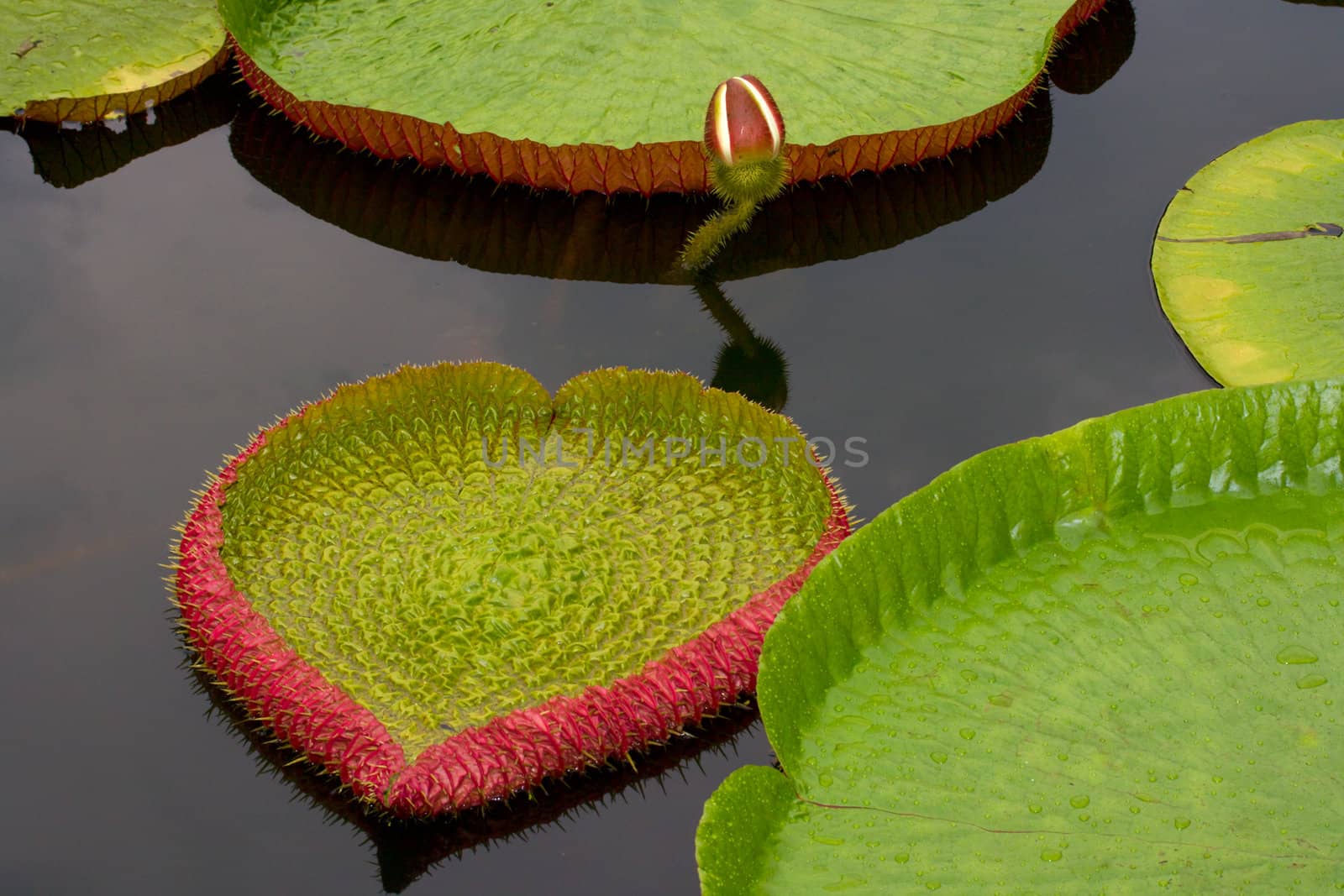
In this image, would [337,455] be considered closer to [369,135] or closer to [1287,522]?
[369,135]

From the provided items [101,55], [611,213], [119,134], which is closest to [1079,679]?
[611,213]

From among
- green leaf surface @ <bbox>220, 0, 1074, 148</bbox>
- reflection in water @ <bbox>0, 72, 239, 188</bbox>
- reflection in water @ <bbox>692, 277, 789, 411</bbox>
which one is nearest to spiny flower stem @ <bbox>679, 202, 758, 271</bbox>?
reflection in water @ <bbox>692, 277, 789, 411</bbox>

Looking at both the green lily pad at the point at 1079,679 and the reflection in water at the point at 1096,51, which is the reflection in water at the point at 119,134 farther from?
the green lily pad at the point at 1079,679

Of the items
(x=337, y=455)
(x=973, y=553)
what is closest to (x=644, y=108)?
(x=337, y=455)

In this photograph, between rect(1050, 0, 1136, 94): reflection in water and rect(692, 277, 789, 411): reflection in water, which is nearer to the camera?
rect(692, 277, 789, 411): reflection in water

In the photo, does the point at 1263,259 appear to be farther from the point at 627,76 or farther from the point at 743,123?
the point at 627,76

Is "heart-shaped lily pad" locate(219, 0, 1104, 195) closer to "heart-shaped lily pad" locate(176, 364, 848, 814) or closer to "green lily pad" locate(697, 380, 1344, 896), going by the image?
"heart-shaped lily pad" locate(176, 364, 848, 814)

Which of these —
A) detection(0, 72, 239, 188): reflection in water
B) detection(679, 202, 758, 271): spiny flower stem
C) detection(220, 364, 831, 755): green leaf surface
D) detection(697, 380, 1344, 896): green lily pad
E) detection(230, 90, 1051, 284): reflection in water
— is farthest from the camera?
detection(0, 72, 239, 188): reflection in water
